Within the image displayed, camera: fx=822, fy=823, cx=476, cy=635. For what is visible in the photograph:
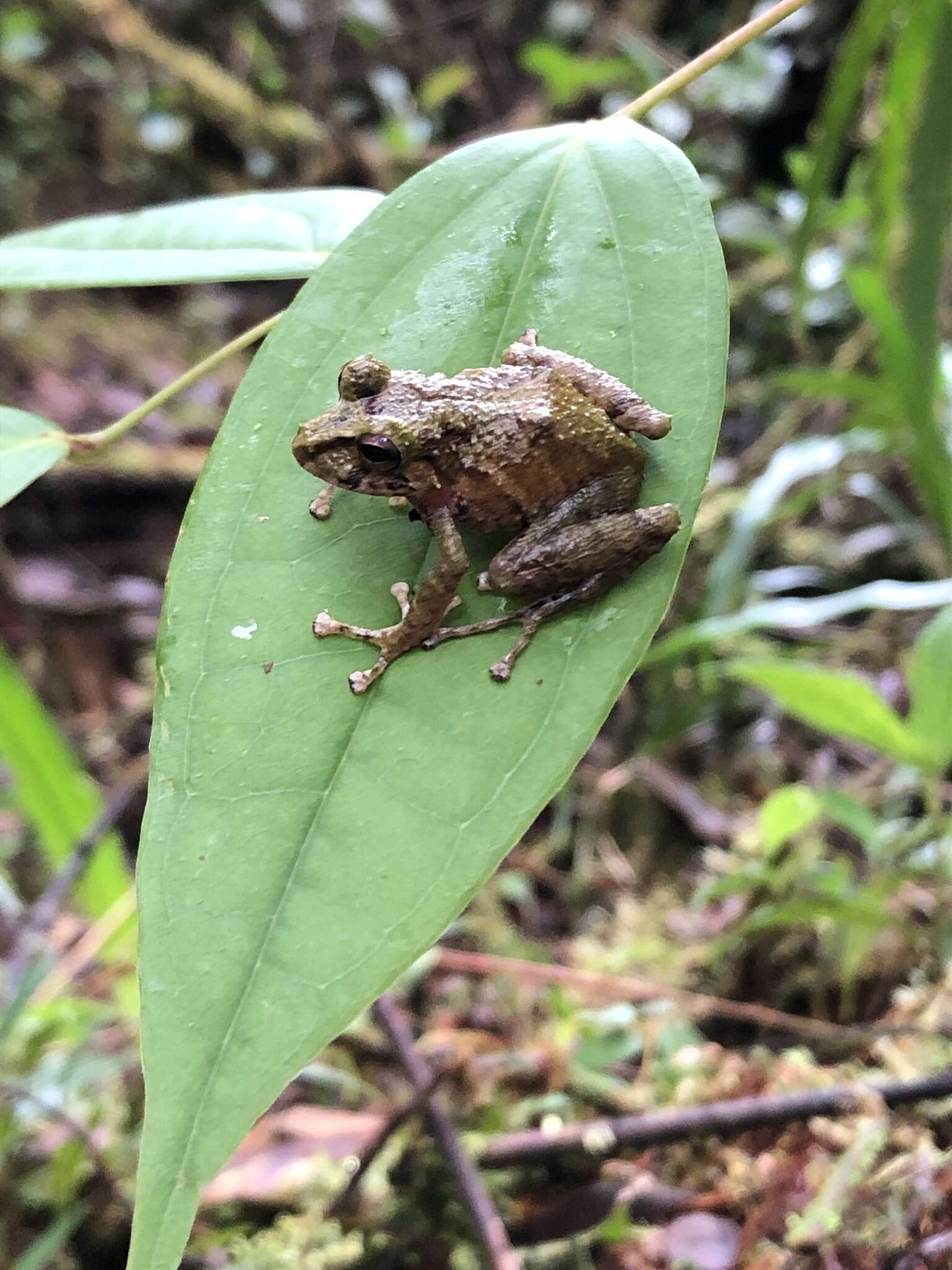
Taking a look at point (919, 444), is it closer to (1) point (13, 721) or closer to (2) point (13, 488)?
(2) point (13, 488)

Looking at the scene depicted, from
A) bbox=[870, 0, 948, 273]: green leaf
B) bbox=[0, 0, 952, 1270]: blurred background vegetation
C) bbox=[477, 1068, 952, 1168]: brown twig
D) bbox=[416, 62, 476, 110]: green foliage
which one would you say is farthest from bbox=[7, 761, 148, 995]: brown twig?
bbox=[416, 62, 476, 110]: green foliage

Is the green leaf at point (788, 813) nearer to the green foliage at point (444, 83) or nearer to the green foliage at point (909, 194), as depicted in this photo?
the green foliage at point (909, 194)

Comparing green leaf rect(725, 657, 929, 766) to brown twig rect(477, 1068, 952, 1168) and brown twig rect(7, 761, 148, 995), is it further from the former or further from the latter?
brown twig rect(7, 761, 148, 995)

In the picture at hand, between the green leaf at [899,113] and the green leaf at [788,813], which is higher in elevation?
the green leaf at [899,113]

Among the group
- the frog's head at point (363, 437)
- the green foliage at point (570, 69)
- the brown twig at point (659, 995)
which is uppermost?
the green foliage at point (570, 69)

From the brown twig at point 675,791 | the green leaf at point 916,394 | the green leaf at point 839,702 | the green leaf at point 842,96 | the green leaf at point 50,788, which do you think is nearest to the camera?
the green leaf at point 839,702

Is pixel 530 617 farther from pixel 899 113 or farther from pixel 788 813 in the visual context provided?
pixel 899 113

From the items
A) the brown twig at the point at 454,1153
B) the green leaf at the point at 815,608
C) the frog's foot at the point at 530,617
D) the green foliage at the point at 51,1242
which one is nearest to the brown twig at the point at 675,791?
the green leaf at the point at 815,608

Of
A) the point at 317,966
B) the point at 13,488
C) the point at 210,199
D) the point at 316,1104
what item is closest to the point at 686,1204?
the point at 316,1104
